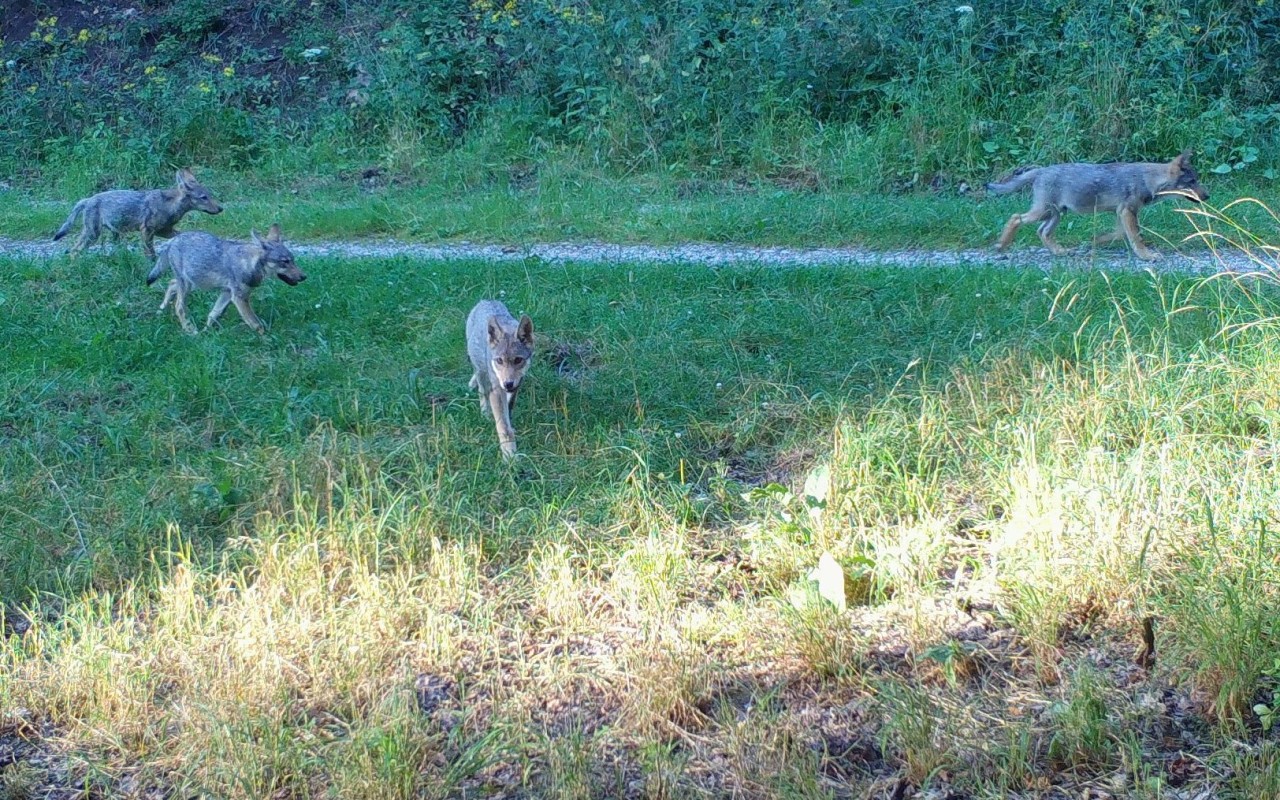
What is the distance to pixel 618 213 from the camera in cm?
1316

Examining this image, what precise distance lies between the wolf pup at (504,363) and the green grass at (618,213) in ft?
15.9

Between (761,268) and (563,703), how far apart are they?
6.06 meters

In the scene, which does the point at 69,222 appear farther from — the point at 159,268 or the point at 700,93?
the point at 700,93

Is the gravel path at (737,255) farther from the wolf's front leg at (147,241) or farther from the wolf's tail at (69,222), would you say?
the wolf's front leg at (147,241)

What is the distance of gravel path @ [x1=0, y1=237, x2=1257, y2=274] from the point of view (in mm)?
10547

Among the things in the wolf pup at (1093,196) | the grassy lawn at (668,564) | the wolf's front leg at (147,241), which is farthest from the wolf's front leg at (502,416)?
the wolf's front leg at (147,241)

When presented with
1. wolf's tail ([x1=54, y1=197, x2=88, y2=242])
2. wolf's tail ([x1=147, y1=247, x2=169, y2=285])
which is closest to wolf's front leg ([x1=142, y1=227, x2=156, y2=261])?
wolf's tail ([x1=54, y1=197, x2=88, y2=242])

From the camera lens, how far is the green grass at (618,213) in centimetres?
1195

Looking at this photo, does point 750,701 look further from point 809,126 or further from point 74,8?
point 74,8

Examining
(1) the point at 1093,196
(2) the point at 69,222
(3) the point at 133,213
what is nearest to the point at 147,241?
(3) the point at 133,213

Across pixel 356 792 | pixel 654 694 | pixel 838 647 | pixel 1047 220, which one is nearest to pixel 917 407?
pixel 838 647

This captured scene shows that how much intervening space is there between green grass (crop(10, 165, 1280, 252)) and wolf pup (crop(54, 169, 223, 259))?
2.97 ft

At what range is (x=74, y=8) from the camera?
21328 millimetres

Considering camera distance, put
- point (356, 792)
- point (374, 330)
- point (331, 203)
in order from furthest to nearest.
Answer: point (331, 203), point (374, 330), point (356, 792)
